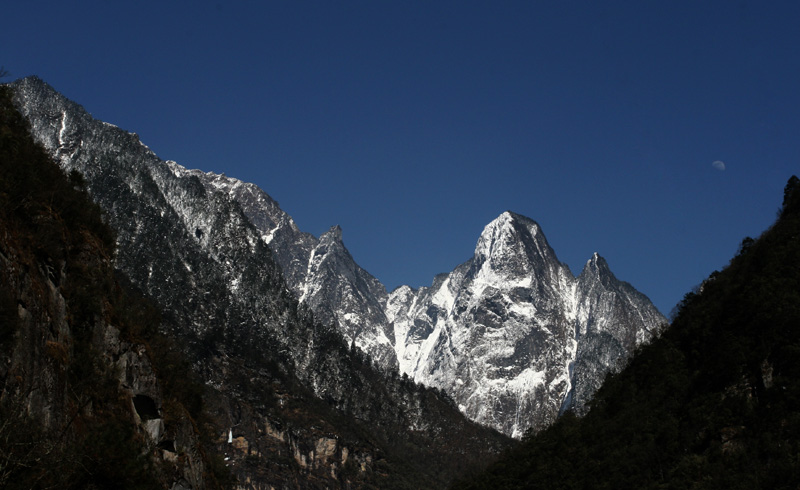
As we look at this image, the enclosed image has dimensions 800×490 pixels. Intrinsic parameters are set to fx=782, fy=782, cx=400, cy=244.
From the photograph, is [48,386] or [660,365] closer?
[48,386]

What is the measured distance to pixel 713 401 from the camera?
87.8m

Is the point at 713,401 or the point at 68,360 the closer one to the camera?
the point at 68,360

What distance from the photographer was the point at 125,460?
35.8 m

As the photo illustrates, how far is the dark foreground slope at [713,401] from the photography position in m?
77.6

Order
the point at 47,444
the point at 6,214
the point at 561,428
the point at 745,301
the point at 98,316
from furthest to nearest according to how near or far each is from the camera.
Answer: the point at 561,428 < the point at 745,301 < the point at 98,316 < the point at 6,214 < the point at 47,444

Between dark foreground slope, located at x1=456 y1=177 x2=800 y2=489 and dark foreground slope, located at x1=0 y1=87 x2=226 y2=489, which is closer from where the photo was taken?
dark foreground slope, located at x1=0 y1=87 x2=226 y2=489

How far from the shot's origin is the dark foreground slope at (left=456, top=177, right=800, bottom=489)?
7756cm

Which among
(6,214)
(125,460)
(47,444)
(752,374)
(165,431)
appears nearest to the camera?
(47,444)

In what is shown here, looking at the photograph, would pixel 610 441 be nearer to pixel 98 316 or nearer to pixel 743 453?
pixel 743 453

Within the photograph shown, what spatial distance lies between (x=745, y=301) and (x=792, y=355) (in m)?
15.2

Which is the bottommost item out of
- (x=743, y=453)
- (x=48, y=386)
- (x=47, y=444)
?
(x=47, y=444)

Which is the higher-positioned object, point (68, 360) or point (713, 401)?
point (713, 401)

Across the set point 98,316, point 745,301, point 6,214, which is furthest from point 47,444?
point 745,301

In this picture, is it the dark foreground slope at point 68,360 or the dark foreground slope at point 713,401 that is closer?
the dark foreground slope at point 68,360
